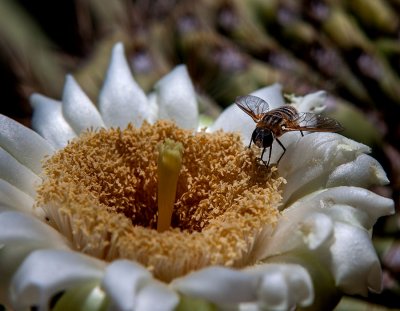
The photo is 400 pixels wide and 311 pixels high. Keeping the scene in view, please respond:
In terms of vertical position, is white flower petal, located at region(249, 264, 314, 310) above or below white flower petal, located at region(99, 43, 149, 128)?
below

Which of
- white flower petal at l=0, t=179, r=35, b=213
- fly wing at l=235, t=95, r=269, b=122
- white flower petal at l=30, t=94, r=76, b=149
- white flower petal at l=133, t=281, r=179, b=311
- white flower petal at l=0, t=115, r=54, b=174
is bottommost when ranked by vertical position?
white flower petal at l=133, t=281, r=179, b=311

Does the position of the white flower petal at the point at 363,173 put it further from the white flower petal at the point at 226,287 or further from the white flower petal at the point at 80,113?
the white flower petal at the point at 80,113

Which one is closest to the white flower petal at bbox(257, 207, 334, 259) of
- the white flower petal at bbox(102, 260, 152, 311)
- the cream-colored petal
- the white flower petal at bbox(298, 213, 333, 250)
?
the white flower petal at bbox(298, 213, 333, 250)

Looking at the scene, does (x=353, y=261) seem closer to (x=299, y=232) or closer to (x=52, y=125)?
(x=299, y=232)

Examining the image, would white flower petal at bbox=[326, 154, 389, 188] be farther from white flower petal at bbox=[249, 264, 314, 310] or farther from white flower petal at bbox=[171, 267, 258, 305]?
white flower petal at bbox=[171, 267, 258, 305]

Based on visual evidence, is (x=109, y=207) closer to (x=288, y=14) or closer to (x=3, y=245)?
(x=3, y=245)

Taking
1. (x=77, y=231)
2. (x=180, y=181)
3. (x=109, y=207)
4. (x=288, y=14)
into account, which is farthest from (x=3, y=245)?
(x=288, y=14)

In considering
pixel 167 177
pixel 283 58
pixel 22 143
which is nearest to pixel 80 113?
pixel 22 143
